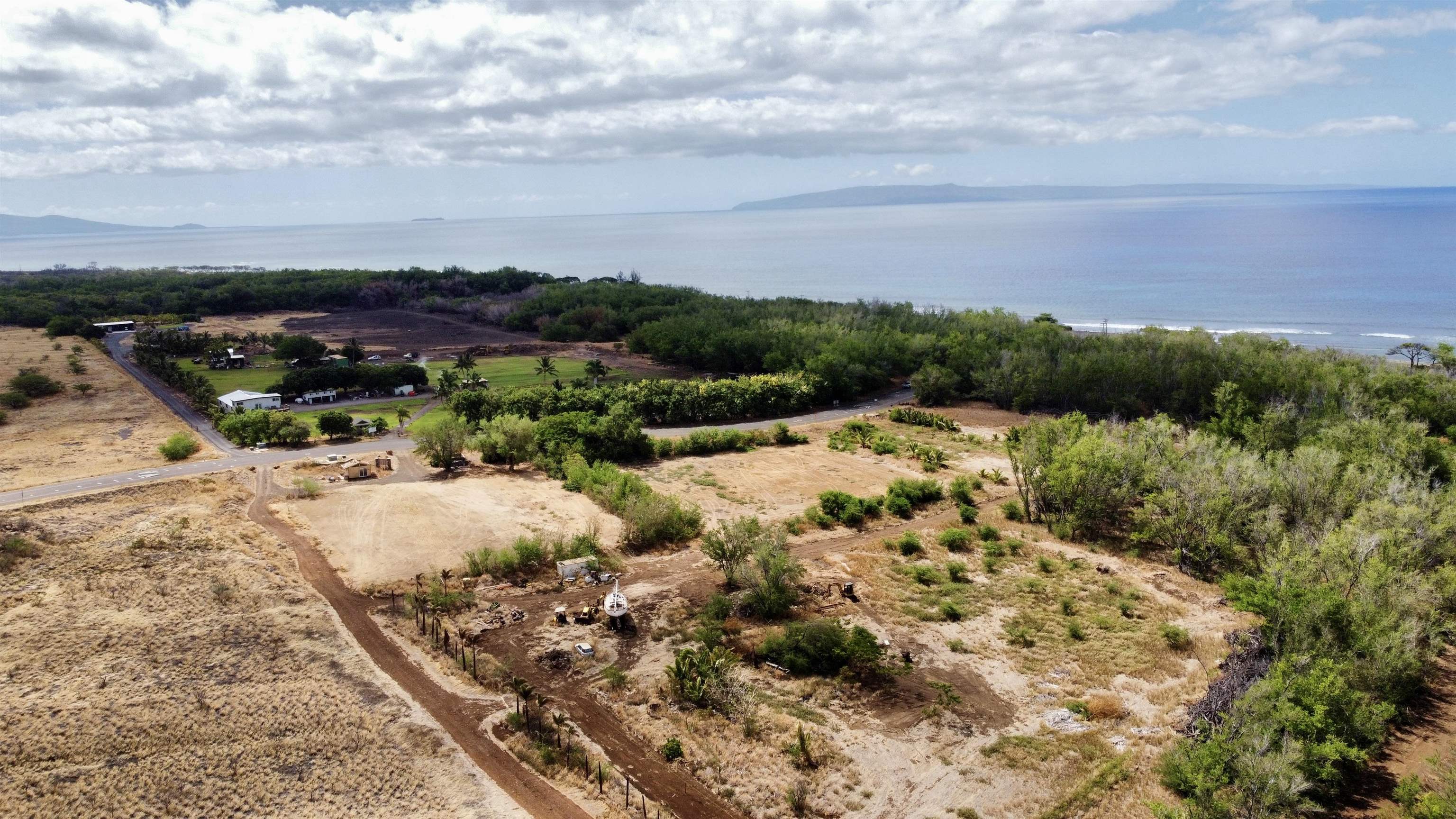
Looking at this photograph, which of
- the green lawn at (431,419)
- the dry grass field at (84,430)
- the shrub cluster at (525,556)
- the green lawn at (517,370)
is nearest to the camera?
the shrub cluster at (525,556)

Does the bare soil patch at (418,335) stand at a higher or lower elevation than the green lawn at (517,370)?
higher

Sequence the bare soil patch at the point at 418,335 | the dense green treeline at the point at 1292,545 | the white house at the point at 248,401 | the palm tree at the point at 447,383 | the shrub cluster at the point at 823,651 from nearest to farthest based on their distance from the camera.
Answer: the dense green treeline at the point at 1292,545
the shrub cluster at the point at 823,651
the white house at the point at 248,401
the palm tree at the point at 447,383
the bare soil patch at the point at 418,335

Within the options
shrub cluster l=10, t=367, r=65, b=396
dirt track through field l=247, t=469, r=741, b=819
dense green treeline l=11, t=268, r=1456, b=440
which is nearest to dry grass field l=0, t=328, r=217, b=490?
shrub cluster l=10, t=367, r=65, b=396

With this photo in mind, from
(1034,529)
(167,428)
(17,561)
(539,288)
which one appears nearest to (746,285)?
(539,288)

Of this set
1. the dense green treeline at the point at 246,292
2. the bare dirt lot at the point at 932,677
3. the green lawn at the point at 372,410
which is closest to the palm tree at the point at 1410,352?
the bare dirt lot at the point at 932,677

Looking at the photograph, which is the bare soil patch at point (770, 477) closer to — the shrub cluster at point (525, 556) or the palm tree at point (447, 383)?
the shrub cluster at point (525, 556)

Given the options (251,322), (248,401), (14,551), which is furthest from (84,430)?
(251,322)
